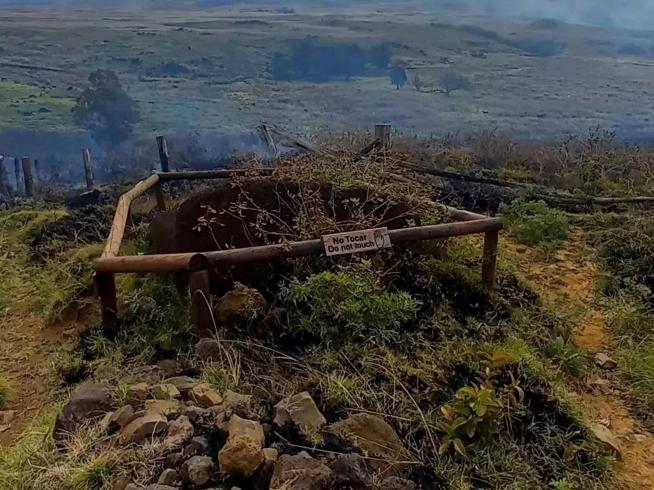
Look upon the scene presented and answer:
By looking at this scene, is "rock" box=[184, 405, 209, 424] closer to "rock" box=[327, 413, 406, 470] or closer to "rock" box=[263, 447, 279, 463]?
"rock" box=[263, 447, 279, 463]

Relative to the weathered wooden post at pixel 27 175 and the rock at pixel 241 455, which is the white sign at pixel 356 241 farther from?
the weathered wooden post at pixel 27 175

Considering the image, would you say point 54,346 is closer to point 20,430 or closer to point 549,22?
point 20,430

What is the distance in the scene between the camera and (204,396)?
294cm

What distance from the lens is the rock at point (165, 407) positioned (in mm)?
2779

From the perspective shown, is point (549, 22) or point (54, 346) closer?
point (54, 346)

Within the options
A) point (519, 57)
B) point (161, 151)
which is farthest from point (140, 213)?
point (519, 57)

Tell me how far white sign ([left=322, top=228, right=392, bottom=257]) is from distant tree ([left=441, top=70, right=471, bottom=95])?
12.3 metres

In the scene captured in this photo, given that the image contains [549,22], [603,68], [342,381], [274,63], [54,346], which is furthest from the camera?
[549,22]

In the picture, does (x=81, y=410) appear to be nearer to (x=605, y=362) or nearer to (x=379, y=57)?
(x=605, y=362)

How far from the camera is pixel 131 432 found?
263 centimetres

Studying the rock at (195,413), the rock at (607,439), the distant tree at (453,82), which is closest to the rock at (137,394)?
the rock at (195,413)

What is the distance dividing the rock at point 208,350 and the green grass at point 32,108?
10350 millimetres

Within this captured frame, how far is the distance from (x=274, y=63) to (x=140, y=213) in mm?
9124

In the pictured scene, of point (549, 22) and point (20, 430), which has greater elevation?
point (549, 22)
